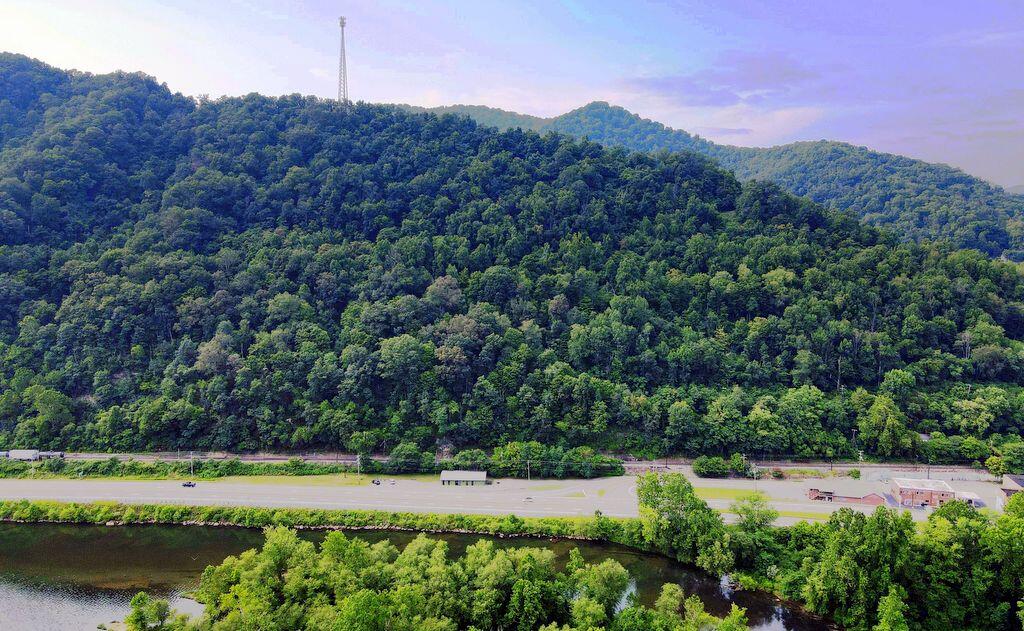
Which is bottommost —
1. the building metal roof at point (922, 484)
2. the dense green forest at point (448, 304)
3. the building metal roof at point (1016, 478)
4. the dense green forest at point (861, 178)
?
the building metal roof at point (922, 484)

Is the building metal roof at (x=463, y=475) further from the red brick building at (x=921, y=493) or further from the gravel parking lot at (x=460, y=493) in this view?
the red brick building at (x=921, y=493)

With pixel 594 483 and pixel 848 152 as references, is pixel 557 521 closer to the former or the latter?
pixel 594 483

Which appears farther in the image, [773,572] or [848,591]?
[773,572]

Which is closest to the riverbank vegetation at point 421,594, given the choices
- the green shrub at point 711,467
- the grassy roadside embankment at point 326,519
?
the grassy roadside embankment at point 326,519

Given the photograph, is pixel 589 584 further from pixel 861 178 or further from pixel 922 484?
pixel 861 178

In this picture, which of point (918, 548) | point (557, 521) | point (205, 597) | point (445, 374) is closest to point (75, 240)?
point (445, 374)
